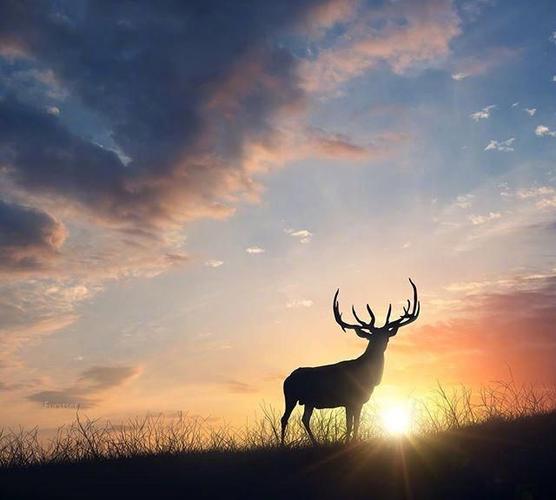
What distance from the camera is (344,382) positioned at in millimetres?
16250

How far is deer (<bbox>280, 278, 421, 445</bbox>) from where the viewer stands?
16094 millimetres

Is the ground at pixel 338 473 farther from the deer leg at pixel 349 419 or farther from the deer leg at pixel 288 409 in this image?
the deer leg at pixel 288 409

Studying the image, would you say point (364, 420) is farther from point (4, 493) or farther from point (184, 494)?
point (4, 493)

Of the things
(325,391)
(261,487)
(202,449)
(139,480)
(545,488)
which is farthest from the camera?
(325,391)

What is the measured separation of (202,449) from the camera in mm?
14945

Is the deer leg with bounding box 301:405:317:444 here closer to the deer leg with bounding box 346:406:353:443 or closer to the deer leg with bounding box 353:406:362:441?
the deer leg with bounding box 346:406:353:443

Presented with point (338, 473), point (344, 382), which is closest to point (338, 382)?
point (344, 382)

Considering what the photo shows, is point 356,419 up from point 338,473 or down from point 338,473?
up

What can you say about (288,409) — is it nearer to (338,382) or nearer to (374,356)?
(338,382)

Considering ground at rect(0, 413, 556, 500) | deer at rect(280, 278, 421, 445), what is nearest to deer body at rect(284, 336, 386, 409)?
deer at rect(280, 278, 421, 445)

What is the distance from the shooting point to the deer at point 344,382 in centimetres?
1609

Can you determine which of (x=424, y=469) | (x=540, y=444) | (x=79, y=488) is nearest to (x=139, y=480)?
(x=79, y=488)

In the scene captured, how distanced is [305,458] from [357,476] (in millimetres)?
1477

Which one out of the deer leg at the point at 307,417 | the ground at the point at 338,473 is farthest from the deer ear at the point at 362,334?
the ground at the point at 338,473
